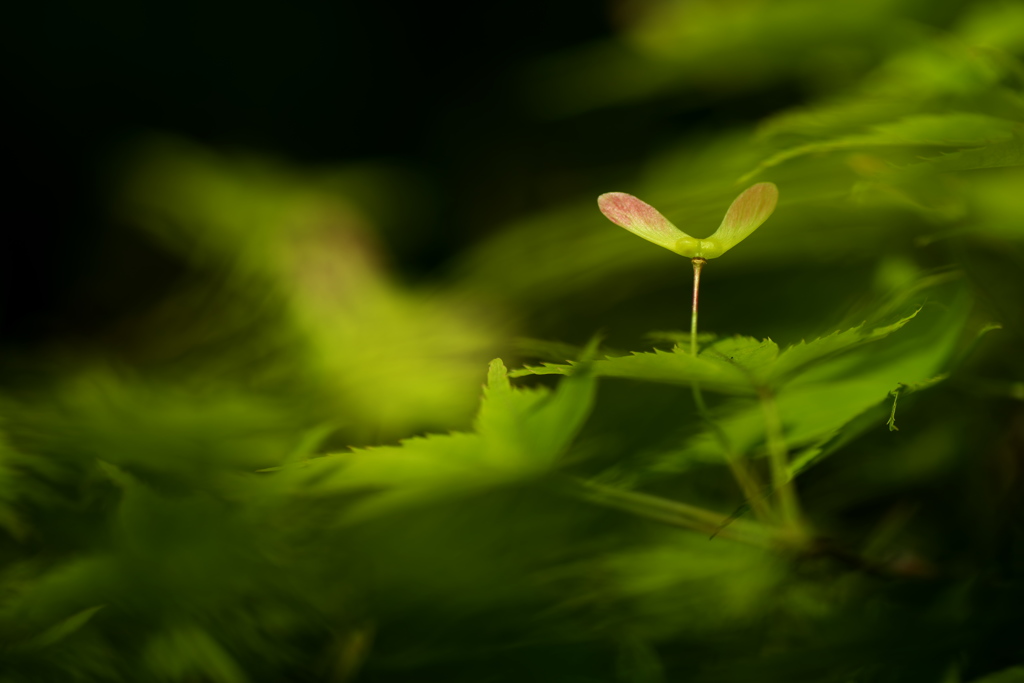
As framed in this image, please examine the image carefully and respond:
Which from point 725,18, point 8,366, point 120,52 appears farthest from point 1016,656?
point 120,52

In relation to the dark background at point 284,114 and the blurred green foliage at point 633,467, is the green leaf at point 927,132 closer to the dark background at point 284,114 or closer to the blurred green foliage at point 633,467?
the blurred green foliage at point 633,467

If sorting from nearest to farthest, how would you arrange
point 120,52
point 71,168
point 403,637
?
point 403,637, point 71,168, point 120,52

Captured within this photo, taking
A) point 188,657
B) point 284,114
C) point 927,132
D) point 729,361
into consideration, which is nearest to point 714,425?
point 729,361

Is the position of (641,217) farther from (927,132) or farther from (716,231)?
(927,132)

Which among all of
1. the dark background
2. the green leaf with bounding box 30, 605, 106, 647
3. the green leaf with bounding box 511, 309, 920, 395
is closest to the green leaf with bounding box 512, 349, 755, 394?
the green leaf with bounding box 511, 309, 920, 395

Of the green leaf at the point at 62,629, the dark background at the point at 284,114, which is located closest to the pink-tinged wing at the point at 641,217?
the green leaf at the point at 62,629

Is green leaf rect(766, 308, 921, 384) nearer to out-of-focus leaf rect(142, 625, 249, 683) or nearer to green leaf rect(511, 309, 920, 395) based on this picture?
green leaf rect(511, 309, 920, 395)

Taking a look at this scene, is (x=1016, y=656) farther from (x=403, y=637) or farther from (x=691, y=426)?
(x=403, y=637)
